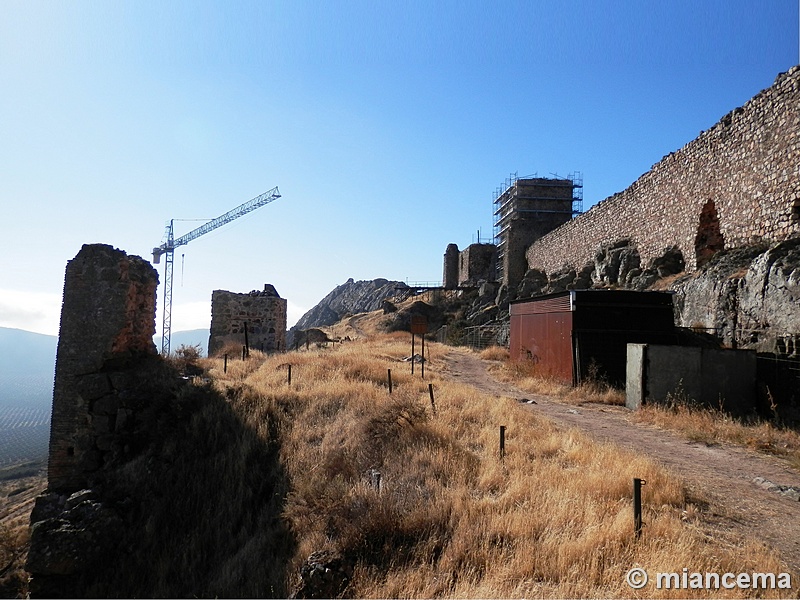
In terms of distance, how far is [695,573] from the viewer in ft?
11.7

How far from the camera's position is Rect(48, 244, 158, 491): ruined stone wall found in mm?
8812

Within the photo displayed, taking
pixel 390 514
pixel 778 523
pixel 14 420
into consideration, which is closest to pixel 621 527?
pixel 778 523

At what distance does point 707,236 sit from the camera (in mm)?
16594

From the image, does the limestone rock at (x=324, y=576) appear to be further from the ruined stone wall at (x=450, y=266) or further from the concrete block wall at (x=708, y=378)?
the ruined stone wall at (x=450, y=266)

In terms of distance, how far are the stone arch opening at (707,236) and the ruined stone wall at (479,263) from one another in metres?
28.8

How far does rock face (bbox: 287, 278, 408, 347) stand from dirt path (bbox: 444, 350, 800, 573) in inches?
2434

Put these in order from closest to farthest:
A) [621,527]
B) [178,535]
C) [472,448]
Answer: [621,527], [178,535], [472,448]

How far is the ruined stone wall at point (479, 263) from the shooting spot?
152 feet

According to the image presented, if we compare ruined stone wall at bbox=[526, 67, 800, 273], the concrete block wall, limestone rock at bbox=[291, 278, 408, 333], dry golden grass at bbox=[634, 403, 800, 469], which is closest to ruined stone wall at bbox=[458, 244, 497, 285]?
ruined stone wall at bbox=[526, 67, 800, 273]

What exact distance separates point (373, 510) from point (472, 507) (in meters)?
1.02

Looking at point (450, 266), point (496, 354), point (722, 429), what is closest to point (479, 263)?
point (450, 266)

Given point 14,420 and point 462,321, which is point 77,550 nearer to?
point 462,321

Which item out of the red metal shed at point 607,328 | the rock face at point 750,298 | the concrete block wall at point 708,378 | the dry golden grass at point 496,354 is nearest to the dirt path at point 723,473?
the concrete block wall at point 708,378

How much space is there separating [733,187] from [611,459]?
42.2ft
